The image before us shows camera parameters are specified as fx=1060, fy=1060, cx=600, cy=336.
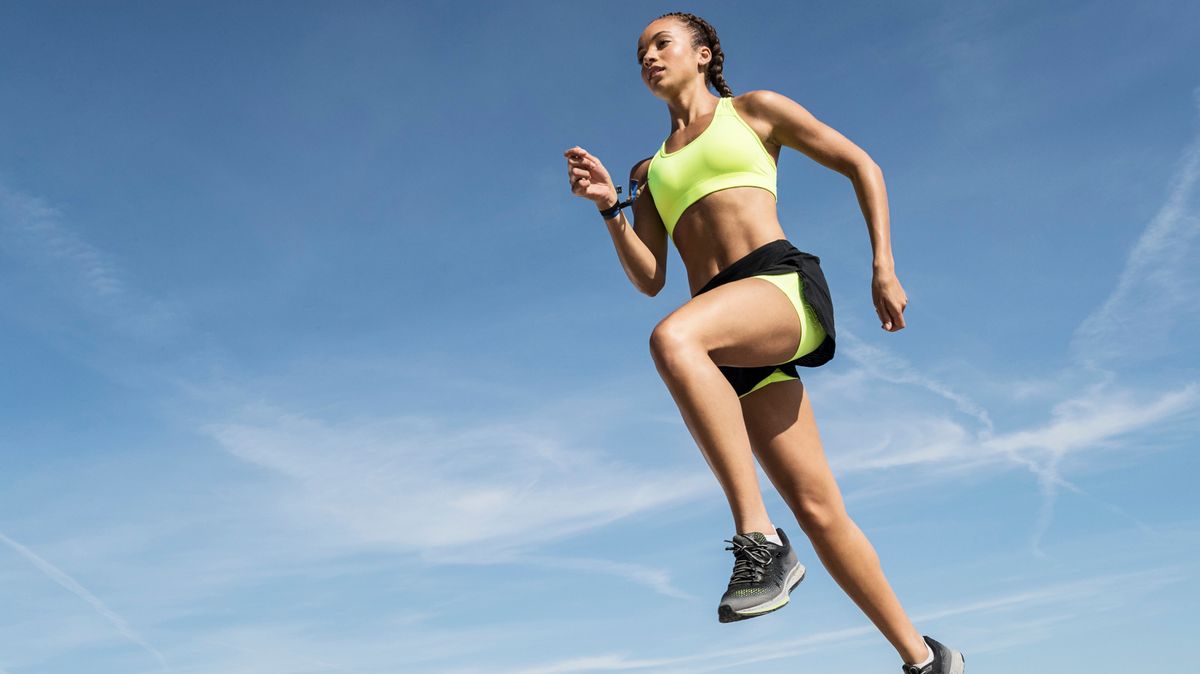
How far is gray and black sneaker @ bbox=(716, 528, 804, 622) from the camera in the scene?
3881 mm

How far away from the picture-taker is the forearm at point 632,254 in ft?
16.4

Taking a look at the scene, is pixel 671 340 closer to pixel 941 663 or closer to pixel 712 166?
pixel 712 166

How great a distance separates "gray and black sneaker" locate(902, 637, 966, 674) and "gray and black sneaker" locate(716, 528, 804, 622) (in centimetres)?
135

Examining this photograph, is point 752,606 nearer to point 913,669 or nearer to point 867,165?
point 913,669

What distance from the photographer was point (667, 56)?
5.14 metres

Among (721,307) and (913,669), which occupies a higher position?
(721,307)

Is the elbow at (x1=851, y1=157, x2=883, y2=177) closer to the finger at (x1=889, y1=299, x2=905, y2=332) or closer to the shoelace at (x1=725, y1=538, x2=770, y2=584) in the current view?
the finger at (x1=889, y1=299, x2=905, y2=332)

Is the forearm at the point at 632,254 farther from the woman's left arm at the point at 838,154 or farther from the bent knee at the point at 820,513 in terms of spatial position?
the bent knee at the point at 820,513

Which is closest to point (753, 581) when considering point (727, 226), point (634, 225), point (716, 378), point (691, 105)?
point (716, 378)

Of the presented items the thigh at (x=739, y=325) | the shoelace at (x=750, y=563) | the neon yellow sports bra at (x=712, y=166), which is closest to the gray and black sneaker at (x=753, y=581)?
the shoelace at (x=750, y=563)

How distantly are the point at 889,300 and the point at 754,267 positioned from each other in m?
0.60

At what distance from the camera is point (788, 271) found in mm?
4566

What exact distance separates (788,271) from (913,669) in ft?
6.63

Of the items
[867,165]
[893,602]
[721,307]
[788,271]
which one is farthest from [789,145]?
[893,602]
